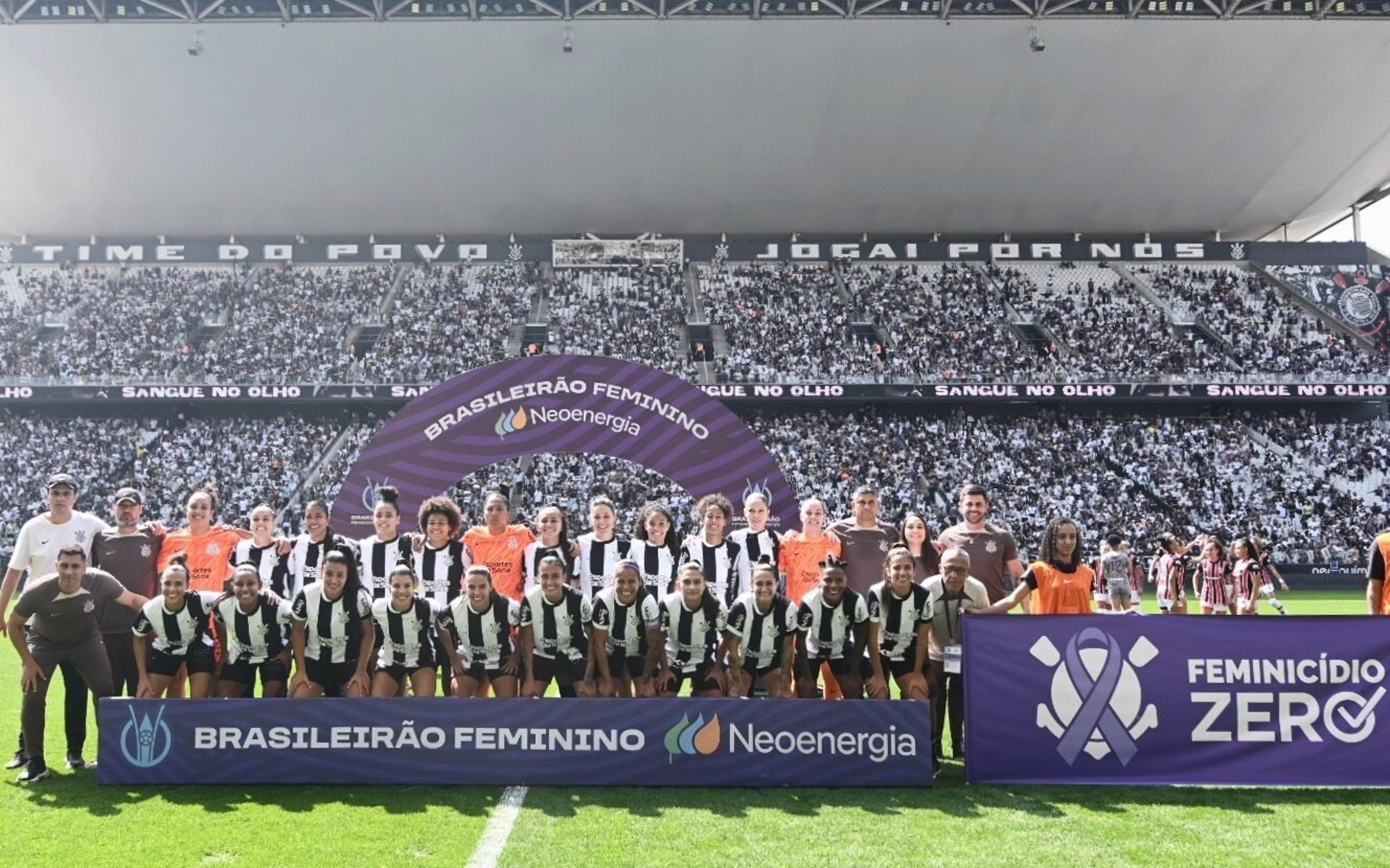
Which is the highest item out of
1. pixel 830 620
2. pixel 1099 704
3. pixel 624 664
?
pixel 830 620

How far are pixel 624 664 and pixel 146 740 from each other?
295cm

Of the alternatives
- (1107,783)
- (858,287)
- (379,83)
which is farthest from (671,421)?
(858,287)

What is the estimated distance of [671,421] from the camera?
35.9 ft

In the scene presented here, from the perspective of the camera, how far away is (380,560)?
8.38 meters

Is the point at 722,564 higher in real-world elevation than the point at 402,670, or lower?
higher

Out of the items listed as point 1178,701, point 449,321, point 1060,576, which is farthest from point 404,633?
point 449,321

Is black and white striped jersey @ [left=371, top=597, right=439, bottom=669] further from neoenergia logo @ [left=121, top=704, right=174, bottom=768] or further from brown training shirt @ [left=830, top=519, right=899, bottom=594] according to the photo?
brown training shirt @ [left=830, top=519, right=899, bottom=594]

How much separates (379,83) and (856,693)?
1091 inches

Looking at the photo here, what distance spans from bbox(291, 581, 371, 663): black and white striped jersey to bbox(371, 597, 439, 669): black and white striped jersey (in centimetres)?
13

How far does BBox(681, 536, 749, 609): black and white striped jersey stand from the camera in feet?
27.1

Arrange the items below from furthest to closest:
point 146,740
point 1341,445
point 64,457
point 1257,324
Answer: point 1257,324 → point 1341,445 → point 64,457 → point 146,740

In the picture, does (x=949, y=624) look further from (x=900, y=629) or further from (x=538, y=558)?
(x=538, y=558)

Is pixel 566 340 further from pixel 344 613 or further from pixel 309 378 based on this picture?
pixel 344 613

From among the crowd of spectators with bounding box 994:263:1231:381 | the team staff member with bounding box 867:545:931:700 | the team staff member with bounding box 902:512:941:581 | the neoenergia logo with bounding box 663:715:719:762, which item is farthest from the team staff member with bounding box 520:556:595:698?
the crowd of spectators with bounding box 994:263:1231:381
